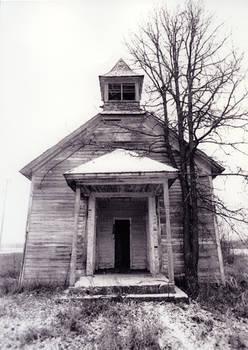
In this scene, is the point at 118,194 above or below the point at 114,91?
below

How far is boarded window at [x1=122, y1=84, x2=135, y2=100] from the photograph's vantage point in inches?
516

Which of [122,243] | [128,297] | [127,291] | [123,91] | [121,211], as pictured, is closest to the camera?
[128,297]

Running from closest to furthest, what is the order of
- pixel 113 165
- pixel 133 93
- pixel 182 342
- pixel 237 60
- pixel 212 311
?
pixel 182 342
pixel 212 311
pixel 113 165
pixel 237 60
pixel 133 93

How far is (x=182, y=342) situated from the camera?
16.1 ft

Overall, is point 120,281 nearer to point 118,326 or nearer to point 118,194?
point 118,326

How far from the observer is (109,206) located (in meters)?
11.1

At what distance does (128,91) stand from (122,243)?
293 inches

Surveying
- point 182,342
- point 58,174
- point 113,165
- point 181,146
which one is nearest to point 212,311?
point 182,342

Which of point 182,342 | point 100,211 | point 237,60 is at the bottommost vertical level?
point 182,342

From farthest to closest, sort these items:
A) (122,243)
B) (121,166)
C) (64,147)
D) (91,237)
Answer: (122,243)
(64,147)
(91,237)
(121,166)

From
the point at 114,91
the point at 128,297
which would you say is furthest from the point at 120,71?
the point at 128,297

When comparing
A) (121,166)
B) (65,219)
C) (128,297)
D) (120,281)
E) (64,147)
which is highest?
(64,147)

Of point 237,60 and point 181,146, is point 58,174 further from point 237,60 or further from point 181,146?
point 237,60

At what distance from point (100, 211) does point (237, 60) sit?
771 centimetres
